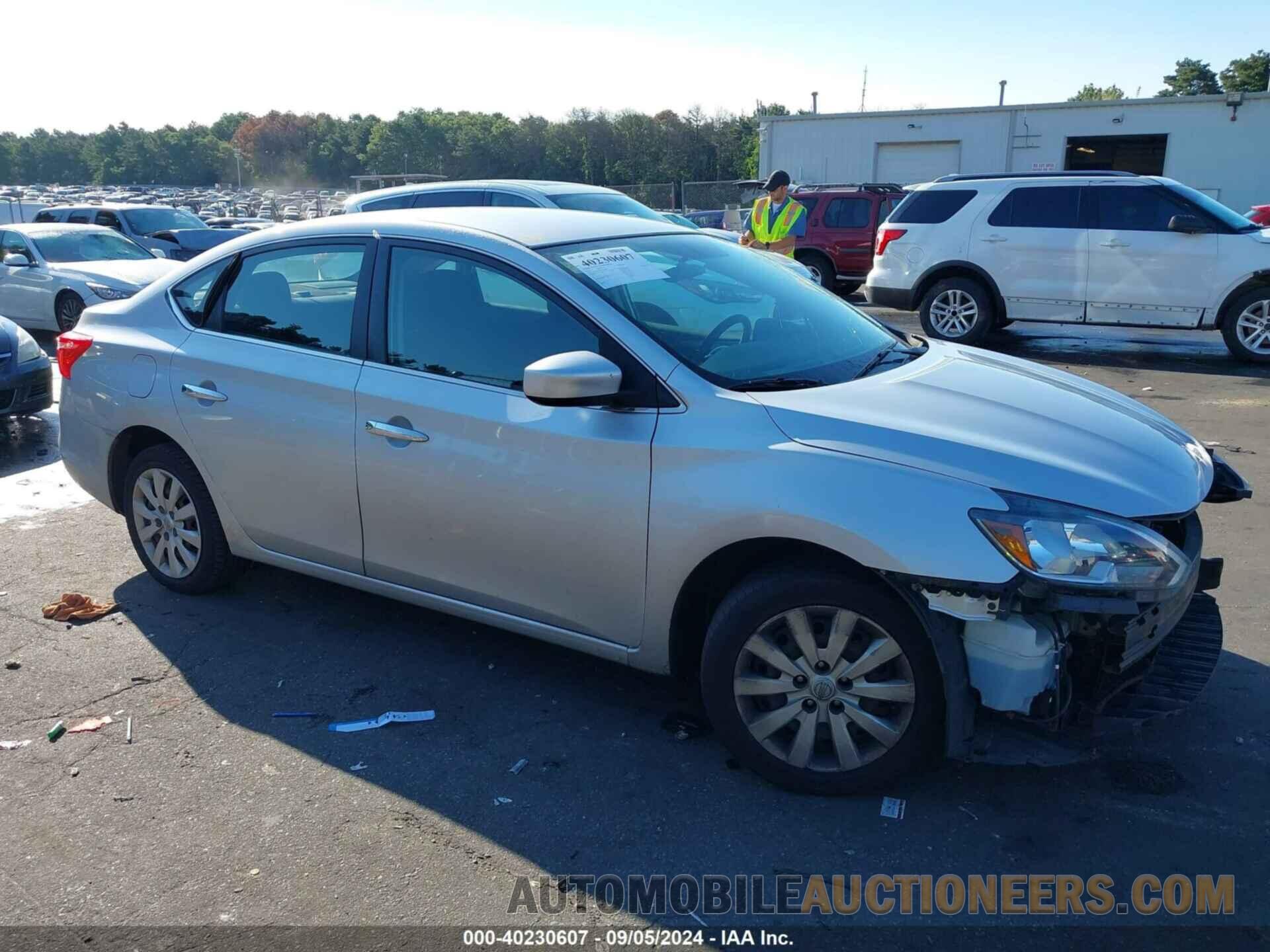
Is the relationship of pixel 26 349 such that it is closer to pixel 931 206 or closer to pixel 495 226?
pixel 495 226

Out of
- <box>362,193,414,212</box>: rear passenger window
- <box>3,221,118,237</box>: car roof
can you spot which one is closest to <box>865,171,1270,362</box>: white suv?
<box>362,193,414,212</box>: rear passenger window

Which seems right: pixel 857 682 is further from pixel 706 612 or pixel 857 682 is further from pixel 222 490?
pixel 222 490

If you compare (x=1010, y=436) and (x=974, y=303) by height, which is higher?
(x=1010, y=436)

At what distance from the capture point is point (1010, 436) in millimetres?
3086

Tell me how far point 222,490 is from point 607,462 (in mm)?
2006

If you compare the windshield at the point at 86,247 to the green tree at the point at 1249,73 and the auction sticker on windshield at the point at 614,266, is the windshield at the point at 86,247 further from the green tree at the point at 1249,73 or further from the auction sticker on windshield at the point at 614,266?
the green tree at the point at 1249,73

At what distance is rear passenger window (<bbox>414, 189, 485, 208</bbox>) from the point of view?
10227 millimetres

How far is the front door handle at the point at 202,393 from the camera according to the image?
14.0 feet

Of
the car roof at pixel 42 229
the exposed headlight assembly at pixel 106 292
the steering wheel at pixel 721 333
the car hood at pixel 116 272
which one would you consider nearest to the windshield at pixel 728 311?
the steering wheel at pixel 721 333

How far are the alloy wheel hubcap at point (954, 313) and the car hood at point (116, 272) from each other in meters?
9.21

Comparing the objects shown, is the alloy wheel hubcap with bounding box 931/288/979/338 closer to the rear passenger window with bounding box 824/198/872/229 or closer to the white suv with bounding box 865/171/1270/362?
the white suv with bounding box 865/171/1270/362

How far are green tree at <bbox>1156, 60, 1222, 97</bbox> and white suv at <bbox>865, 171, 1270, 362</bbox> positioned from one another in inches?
3258

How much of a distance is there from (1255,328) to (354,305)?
999cm

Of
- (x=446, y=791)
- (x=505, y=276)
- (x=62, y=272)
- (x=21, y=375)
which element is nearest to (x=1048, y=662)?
(x=446, y=791)
